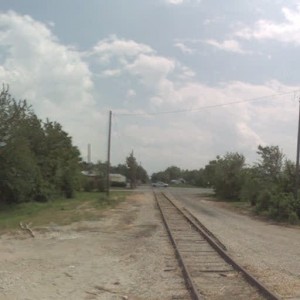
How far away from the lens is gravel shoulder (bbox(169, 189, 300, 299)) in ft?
37.0

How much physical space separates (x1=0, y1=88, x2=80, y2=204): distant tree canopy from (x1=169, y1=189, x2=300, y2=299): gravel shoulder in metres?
21.4

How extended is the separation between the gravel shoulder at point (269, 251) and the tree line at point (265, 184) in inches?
166

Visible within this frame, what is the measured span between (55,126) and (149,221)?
33.3m

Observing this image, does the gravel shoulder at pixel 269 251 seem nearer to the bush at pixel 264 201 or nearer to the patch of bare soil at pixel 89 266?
the patch of bare soil at pixel 89 266

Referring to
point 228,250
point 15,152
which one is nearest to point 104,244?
point 228,250

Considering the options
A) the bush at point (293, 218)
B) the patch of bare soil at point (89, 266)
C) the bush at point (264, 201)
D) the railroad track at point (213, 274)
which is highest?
the bush at point (264, 201)

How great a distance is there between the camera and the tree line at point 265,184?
103 feet

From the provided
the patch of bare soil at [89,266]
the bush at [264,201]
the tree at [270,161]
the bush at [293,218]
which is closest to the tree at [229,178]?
the tree at [270,161]

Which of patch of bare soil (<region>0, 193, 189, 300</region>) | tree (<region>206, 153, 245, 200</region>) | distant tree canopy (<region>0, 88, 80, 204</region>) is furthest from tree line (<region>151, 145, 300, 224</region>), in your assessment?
distant tree canopy (<region>0, 88, 80, 204</region>)

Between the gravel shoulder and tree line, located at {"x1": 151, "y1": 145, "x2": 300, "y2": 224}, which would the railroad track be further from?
tree line, located at {"x1": 151, "y1": 145, "x2": 300, "y2": 224}

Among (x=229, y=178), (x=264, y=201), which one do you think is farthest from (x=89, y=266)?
(x=229, y=178)

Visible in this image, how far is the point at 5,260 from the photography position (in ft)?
49.3

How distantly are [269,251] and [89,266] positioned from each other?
5774 mm

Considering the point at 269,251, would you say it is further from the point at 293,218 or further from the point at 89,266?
the point at 293,218
